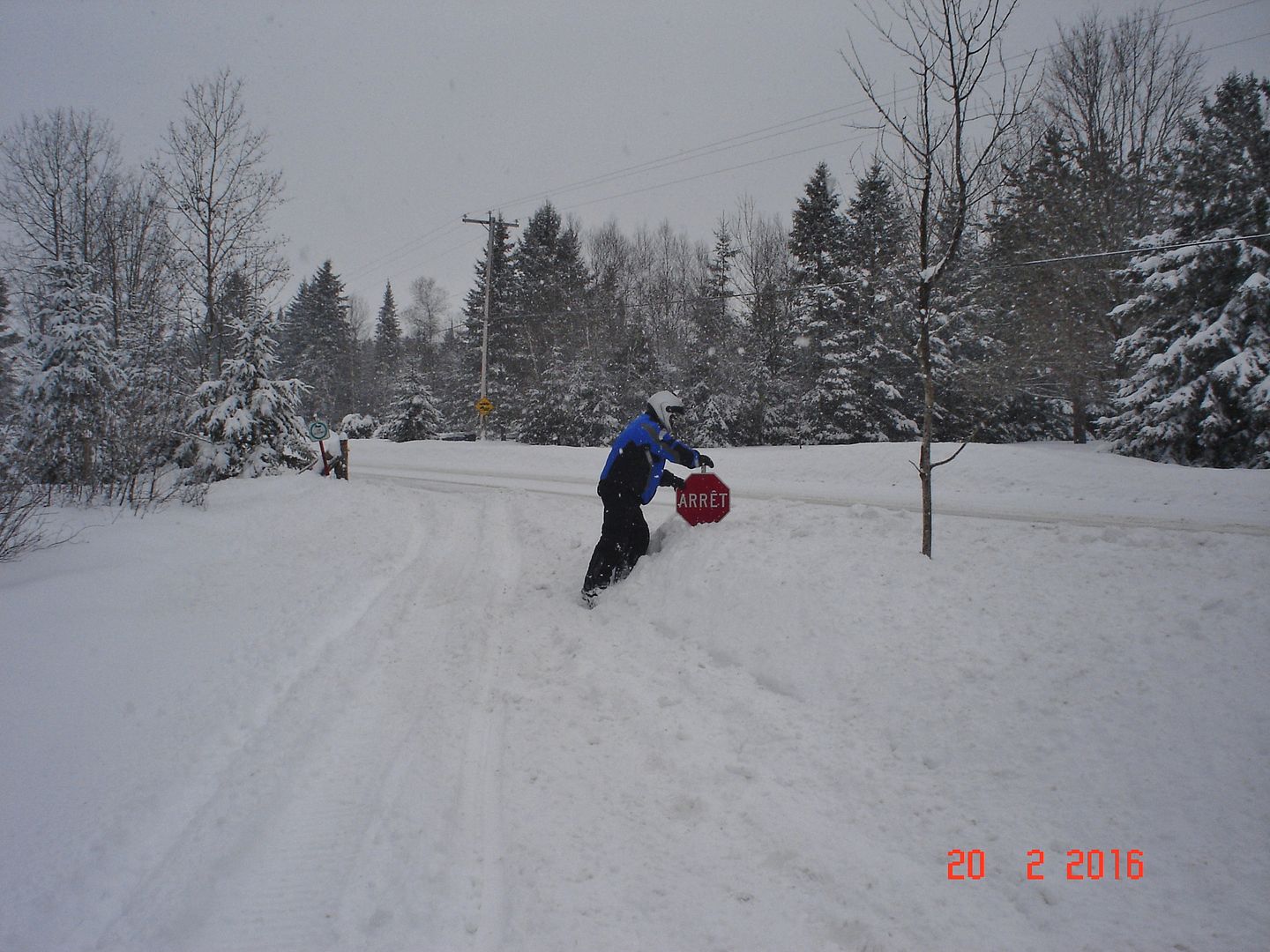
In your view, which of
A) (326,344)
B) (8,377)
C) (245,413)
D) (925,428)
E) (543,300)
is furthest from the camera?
(326,344)

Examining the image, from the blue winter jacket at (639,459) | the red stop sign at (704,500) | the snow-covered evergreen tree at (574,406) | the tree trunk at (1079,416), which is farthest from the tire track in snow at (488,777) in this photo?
the snow-covered evergreen tree at (574,406)

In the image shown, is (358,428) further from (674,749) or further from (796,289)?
(674,749)

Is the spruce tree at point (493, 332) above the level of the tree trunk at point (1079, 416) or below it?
above

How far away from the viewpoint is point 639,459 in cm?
612

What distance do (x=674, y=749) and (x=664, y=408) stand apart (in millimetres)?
3529

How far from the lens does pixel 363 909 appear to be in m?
2.35

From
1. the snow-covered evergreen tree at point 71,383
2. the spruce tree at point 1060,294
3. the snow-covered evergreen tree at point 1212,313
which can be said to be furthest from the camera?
the spruce tree at point 1060,294

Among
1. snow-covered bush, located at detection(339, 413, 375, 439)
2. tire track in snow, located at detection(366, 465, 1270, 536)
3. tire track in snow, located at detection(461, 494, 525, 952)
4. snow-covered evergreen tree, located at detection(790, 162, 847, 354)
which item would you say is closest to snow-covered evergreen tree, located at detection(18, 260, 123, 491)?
tire track in snow, located at detection(366, 465, 1270, 536)

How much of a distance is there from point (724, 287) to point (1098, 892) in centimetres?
2915

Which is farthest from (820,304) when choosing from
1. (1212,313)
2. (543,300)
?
(543,300)

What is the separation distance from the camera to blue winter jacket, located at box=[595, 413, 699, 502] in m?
6.09

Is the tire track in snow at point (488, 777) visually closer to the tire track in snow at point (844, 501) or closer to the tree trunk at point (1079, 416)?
the tire track in snow at point (844, 501)

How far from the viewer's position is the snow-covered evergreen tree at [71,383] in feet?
31.3
